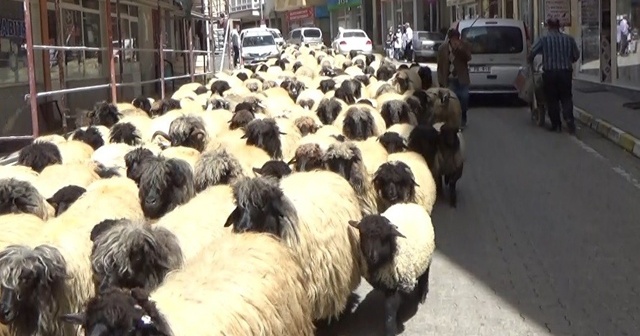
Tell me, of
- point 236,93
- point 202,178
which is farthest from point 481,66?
point 202,178

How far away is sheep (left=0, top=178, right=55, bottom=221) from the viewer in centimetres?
647

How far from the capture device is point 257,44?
147 ft

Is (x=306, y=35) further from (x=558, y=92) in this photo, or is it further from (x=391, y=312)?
(x=391, y=312)

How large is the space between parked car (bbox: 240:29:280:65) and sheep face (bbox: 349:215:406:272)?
122ft

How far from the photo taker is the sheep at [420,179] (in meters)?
8.30

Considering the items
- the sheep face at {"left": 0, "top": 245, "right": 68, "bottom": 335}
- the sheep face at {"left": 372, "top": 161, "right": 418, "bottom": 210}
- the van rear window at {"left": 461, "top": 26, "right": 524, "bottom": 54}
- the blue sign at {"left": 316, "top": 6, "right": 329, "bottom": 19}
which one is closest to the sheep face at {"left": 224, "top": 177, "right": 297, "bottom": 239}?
the sheep face at {"left": 0, "top": 245, "right": 68, "bottom": 335}

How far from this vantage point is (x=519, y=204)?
10.8m

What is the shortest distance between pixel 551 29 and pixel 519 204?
6.30 meters

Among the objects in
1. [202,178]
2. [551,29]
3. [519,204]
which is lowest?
[519,204]

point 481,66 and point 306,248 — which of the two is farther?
point 481,66

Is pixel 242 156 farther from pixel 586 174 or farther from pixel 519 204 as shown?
pixel 586 174

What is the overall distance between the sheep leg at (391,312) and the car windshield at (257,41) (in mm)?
38894

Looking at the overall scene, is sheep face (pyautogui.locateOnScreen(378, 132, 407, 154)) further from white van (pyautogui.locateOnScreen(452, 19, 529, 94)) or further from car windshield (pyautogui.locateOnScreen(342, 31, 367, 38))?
car windshield (pyautogui.locateOnScreen(342, 31, 367, 38))

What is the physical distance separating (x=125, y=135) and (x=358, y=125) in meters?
2.53
